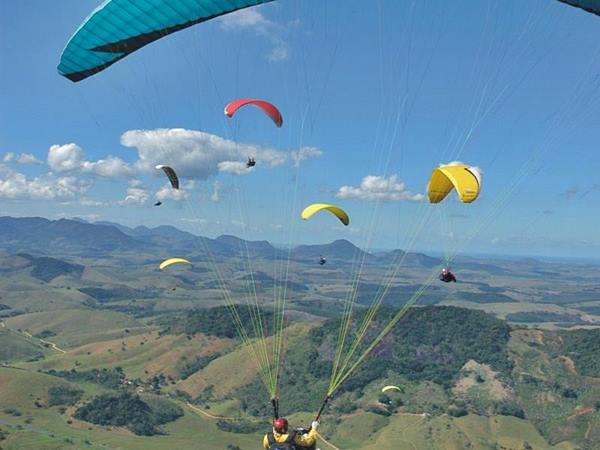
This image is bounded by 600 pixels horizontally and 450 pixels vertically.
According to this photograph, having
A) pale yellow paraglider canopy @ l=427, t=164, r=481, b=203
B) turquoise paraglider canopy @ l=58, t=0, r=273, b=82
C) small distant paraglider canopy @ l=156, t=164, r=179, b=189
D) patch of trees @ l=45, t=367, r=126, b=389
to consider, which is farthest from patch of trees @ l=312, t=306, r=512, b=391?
turquoise paraglider canopy @ l=58, t=0, r=273, b=82

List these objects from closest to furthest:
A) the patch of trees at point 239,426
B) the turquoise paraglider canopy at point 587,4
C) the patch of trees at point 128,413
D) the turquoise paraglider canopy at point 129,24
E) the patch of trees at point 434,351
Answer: the turquoise paraglider canopy at point 587,4 < the turquoise paraglider canopy at point 129,24 < the patch of trees at point 128,413 < the patch of trees at point 239,426 < the patch of trees at point 434,351

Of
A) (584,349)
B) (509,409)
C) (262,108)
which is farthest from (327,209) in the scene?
(584,349)

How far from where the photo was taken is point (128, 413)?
14738cm

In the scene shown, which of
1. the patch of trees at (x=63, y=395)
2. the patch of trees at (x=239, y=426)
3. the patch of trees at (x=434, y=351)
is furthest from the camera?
the patch of trees at (x=434, y=351)

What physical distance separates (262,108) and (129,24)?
18.0 ft

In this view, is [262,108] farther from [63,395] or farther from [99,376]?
[99,376]

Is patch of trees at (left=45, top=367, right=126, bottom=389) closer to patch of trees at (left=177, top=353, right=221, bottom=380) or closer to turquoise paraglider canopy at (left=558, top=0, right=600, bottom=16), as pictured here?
patch of trees at (left=177, top=353, right=221, bottom=380)

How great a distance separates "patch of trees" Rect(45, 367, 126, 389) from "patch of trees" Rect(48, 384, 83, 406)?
16.3m

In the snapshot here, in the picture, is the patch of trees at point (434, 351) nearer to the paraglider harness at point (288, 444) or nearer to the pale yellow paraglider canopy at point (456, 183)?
the pale yellow paraglider canopy at point (456, 183)

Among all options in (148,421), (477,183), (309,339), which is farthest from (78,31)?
(309,339)

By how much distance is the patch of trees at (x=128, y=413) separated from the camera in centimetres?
14325

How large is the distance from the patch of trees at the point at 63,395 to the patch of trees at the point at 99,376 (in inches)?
641

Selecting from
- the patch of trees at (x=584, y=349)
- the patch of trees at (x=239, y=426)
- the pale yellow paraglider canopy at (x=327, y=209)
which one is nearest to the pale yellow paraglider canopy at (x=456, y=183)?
the pale yellow paraglider canopy at (x=327, y=209)

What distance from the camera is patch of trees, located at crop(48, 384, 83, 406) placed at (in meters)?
152
